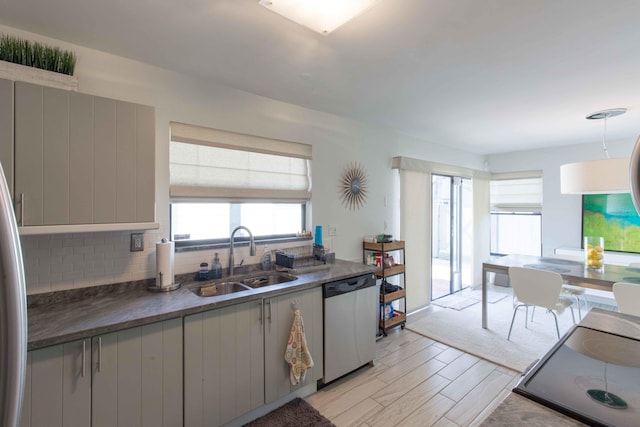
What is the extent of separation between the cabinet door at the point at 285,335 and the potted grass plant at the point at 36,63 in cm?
173

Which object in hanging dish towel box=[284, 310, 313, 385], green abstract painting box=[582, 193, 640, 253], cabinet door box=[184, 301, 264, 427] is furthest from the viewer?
green abstract painting box=[582, 193, 640, 253]

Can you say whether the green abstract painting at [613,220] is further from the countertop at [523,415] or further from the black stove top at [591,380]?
the countertop at [523,415]

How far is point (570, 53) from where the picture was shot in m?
1.86

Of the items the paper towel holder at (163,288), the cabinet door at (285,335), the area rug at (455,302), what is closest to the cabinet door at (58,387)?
the paper towel holder at (163,288)

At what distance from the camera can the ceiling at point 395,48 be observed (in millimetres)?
1489

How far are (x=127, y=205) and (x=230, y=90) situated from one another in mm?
1244

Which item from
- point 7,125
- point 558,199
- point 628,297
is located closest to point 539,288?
point 628,297

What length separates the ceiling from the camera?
1.49 m

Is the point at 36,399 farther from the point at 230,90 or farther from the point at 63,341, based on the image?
the point at 230,90

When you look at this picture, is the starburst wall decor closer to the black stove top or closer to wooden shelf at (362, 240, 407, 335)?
wooden shelf at (362, 240, 407, 335)

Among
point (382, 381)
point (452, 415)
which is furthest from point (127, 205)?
point (452, 415)

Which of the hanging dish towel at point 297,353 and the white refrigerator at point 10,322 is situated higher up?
the white refrigerator at point 10,322

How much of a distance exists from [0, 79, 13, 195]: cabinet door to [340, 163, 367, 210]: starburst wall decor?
2.48 m

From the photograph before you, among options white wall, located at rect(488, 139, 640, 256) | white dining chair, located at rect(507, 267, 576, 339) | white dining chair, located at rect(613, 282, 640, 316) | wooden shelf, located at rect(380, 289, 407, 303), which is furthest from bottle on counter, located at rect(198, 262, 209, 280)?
white wall, located at rect(488, 139, 640, 256)
